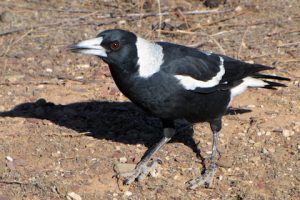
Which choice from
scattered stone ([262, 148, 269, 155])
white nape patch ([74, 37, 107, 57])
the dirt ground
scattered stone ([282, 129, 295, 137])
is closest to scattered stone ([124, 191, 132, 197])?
the dirt ground

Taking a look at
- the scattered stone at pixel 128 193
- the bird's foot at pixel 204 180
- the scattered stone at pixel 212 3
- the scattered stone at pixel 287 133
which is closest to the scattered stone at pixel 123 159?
the scattered stone at pixel 128 193

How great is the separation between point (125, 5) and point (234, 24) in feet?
3.68

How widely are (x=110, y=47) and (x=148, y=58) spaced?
0.23m

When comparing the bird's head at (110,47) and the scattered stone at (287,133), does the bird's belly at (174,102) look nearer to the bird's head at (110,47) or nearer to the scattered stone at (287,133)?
the bird's head at (110,47)

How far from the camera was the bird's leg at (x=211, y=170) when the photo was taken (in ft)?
12.5

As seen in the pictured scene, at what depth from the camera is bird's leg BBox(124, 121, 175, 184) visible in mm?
3877

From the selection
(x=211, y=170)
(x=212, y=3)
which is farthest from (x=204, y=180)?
(x=212, y=3)

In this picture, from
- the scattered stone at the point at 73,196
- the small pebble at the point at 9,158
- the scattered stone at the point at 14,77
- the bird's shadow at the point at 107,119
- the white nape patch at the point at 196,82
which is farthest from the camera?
the scattered stone at the point at 14,77

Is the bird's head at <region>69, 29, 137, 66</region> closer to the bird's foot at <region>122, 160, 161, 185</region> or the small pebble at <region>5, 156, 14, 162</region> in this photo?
the bird's foot at <region>122, 160, 161, 185</region>

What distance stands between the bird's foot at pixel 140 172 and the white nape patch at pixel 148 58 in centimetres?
59

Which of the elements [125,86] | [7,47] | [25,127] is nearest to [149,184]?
[125,86]

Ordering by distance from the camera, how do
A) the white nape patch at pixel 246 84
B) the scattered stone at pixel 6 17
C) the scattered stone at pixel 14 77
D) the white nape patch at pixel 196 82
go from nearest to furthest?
the white nape patch at pixel 196 82 → the white nape patch at pixel 246 84 → the scattered stone at pixel 14 77 → the scattered stone at pixel 6 17

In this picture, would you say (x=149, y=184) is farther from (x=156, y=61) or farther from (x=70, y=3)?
(x=70, y=3)

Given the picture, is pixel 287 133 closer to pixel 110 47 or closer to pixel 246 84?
pixel 246 84
